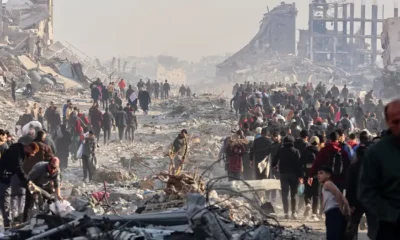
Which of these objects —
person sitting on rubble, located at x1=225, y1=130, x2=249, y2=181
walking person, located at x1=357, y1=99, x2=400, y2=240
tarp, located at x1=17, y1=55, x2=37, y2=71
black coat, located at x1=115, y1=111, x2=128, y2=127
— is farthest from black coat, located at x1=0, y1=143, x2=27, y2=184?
tarp, located at x1=17, y1=55, x2=37, y2=71

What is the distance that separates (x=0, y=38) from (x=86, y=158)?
133ft

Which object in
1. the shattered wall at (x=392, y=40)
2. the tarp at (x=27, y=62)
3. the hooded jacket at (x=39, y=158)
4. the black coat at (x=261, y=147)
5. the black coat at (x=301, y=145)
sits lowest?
the black coat at (x=261, y=147)

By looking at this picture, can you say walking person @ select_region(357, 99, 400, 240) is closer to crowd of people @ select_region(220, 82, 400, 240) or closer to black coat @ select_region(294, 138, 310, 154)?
crowd of people @ select_region(220, 82, 400, 240)

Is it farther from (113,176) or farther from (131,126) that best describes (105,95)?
(113,176)

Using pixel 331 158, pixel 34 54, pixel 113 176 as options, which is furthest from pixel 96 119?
pixel 34 54

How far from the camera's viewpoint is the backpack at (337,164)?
12.7 metres

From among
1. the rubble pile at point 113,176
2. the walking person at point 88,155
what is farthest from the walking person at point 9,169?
the walking person at point 88,155

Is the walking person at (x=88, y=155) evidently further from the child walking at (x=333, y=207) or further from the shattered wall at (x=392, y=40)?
the shattered wall at (x=392, y=40)

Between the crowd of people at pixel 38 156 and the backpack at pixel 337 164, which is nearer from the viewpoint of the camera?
the crowd of people at pixel 38 156

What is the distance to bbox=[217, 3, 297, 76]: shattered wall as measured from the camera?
90.6 meters

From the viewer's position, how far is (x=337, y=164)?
12703 mm

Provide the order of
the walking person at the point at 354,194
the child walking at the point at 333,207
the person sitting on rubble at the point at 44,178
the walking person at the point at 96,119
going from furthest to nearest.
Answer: the walking person at the point at 96,119 < the person sitting on rubble at the point at 44,178 < the walking person at the point at 354,194 < the child walking at the point at 333,207

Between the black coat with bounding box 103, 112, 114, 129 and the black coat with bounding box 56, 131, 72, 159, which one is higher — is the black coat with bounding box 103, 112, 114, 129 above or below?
above

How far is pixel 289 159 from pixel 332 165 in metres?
1.93
